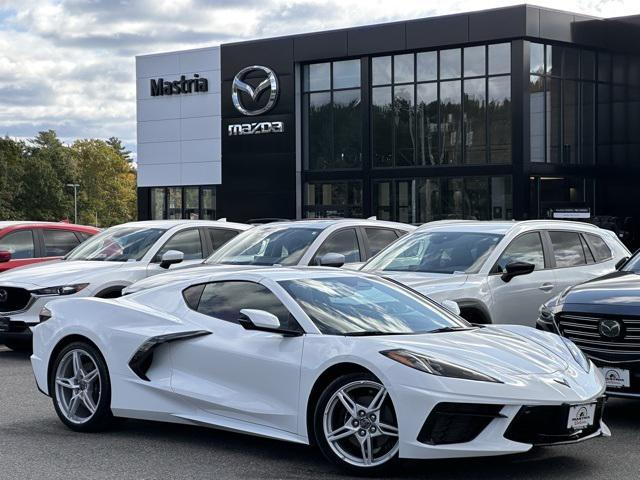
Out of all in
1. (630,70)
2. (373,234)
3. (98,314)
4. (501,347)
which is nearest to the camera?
(501,347)

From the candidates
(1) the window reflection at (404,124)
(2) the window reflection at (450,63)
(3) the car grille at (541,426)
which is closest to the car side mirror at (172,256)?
(3) the car grille at (541,426)

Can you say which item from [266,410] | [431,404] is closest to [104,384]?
[266,410]

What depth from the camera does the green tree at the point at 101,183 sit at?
12862cm

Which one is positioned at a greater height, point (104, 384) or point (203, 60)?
point (203, 60)

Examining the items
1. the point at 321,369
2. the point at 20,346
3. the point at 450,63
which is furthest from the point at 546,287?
the point at 450,63

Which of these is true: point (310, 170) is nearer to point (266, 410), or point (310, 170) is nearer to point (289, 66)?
point (289, 66)

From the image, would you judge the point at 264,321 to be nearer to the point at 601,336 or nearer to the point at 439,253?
the point at 601,336

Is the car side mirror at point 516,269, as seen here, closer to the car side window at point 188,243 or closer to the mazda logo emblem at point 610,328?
the mazda logo emblem at point 610,328

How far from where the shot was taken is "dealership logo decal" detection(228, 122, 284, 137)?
136ft

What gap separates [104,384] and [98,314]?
55cm

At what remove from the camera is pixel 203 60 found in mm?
43969

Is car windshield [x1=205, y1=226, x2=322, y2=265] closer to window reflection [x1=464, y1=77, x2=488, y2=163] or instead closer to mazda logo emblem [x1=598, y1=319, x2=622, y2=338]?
mazda logo emblem [x1=598, y1=319, x2=622, y2=338]

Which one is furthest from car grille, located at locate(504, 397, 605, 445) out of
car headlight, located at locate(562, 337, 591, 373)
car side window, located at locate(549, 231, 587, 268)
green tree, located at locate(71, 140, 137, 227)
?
green tree, located at locate(71, 140, 137, 227)

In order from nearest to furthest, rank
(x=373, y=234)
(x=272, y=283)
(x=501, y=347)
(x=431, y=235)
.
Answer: (x=501, y=347) < (x=272, y=283) < (x=431, y=235) < (x=373, y=234)
